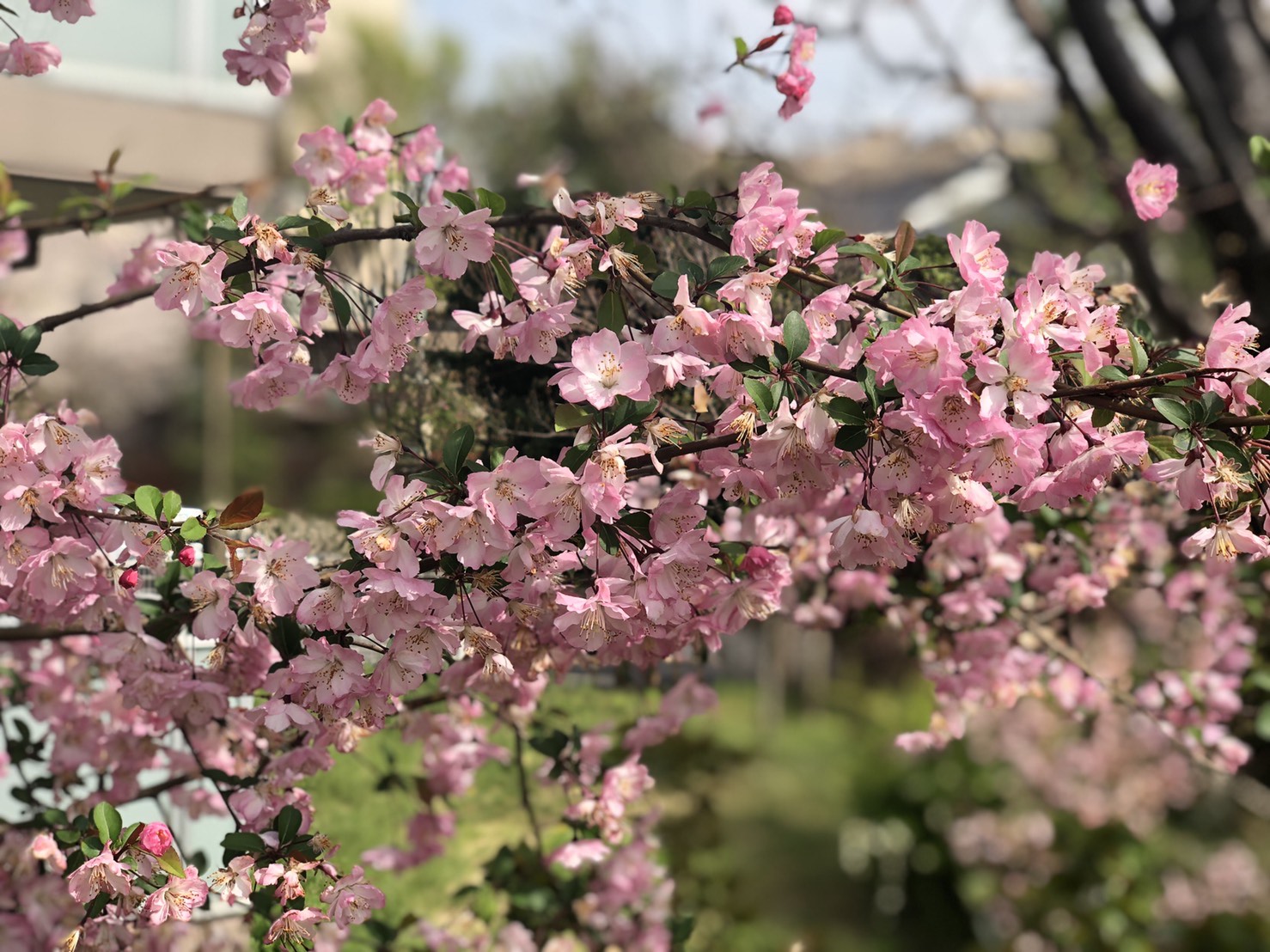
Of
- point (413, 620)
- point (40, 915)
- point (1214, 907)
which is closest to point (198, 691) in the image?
point (413, 620)

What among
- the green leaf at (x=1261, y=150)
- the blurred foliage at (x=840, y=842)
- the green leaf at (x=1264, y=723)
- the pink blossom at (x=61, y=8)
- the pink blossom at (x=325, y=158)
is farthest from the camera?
the blurred foliage at (x=840, y=842)

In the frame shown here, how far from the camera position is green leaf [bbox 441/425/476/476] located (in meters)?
1.28

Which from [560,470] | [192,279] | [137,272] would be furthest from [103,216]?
[560,470]

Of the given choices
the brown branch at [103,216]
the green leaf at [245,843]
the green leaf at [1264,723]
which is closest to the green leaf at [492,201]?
the green leaf at [245,843]

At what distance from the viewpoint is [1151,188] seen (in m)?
1.73

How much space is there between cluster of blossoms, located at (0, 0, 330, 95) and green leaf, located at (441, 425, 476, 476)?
0.71 metres

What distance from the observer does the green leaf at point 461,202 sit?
4.51 ft

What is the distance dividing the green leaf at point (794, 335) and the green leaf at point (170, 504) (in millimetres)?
763

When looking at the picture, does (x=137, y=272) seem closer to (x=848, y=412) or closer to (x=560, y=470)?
(x=560, y=470)

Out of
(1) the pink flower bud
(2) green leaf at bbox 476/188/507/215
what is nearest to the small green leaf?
(2) green leaf at bbox 476/188/507/215

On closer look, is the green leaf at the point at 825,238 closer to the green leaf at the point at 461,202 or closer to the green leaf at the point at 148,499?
the green leaf at the point at 461,202

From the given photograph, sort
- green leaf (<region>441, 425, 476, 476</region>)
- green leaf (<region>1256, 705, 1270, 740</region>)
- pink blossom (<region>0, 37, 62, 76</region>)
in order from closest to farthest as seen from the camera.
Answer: green leaf (<region>441, 425, 476, 476</region>) < pink blossom (<region>0, 37, 62, 76</region>) < green leaf (<region>1256, 705, 1270, 740</region>)

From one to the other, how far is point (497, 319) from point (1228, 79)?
3.00 metres

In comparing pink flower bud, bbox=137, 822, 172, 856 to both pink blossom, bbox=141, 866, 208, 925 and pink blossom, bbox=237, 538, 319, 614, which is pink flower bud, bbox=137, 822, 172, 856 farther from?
pink blossom, bbox=237, 538, 319, 614
